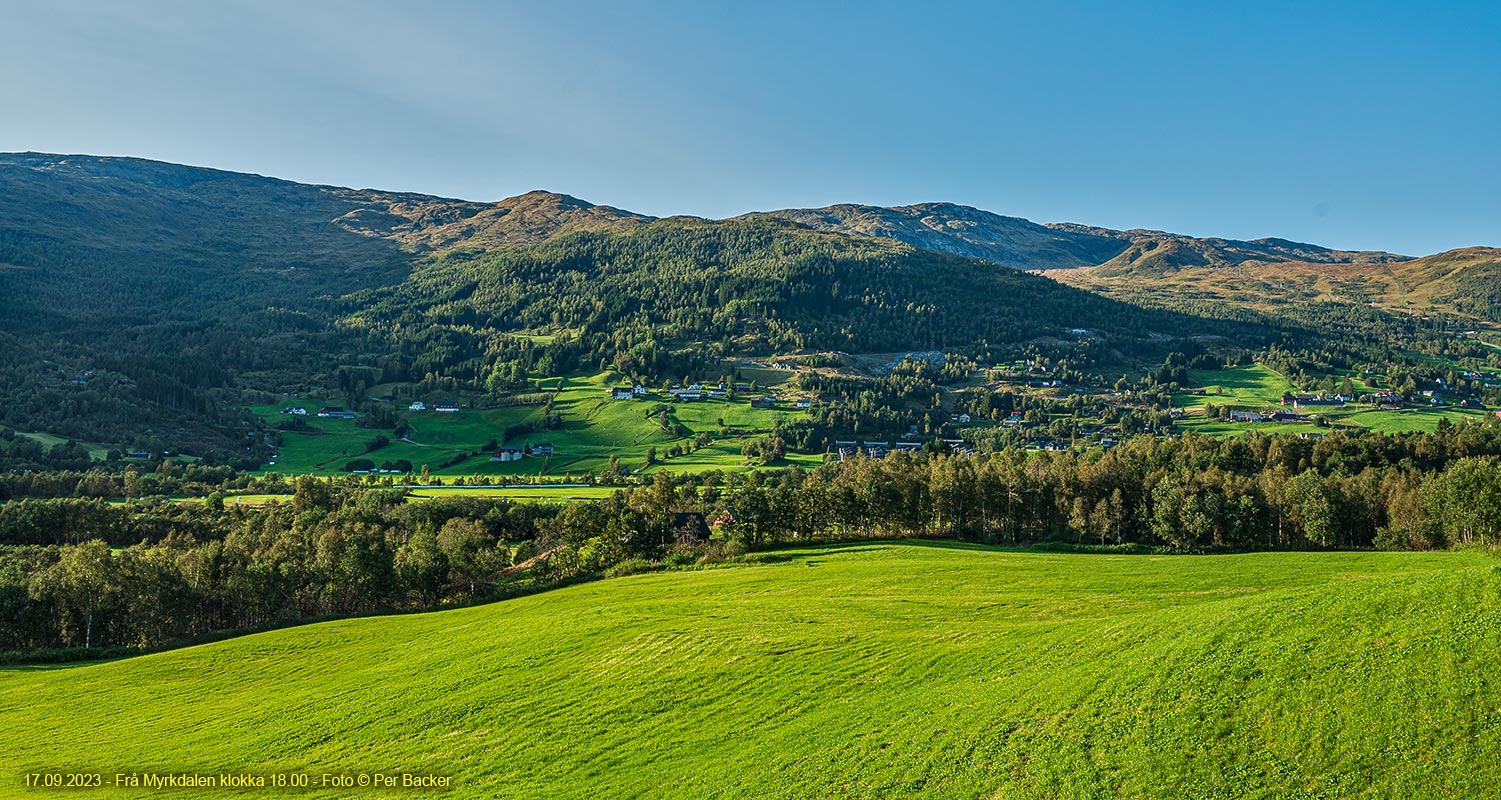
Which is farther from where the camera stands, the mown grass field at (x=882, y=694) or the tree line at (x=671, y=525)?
the tree line at (x=671, y=525)

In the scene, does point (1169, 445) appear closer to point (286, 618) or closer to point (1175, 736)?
point (1175, 736)

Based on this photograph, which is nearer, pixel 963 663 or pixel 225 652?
pixel 963 663

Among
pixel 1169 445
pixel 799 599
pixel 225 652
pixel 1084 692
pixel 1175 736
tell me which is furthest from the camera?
pixel 1169 445

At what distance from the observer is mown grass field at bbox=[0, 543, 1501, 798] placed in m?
20.0

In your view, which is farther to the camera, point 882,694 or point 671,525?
point 671,525

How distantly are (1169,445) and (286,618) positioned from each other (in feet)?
422

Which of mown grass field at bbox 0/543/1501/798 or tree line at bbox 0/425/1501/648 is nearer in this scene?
mown grass field at bbox 0/543/1501/798

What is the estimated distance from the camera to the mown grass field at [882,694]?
65.8 ft

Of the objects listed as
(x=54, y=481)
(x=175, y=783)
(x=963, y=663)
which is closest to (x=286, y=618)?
(x=175, y=783)

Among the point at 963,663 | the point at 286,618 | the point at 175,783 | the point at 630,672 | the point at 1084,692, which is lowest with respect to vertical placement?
the point at 286,618

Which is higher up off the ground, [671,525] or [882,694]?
[882,694]

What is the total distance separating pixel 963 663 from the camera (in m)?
34.4

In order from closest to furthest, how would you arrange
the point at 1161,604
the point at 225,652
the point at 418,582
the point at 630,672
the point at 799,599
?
the point at 630,672 < the point at 1161,604 < the point at 799,599 < the point at 225,652 < the point at 418,582

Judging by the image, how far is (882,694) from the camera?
32.6 metres
